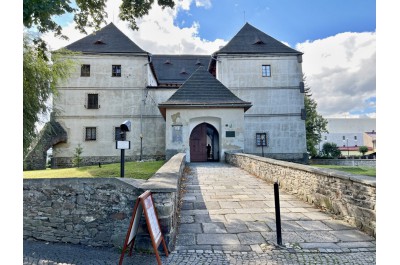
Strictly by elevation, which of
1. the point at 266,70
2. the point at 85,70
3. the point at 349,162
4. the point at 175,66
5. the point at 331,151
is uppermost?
the point at 175,66

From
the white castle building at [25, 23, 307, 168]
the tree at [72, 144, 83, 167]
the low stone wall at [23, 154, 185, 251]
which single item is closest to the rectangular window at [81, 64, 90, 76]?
the white castle building at [25, 23, 307, 168]

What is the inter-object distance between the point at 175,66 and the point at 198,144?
17.0 m

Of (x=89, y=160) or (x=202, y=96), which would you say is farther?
(x=89, y=160)

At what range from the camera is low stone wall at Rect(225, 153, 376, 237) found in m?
4.11

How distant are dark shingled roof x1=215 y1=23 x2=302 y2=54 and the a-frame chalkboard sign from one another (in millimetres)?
21678

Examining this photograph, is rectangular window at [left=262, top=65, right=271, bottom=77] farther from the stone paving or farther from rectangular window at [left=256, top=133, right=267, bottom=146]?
the stone paving

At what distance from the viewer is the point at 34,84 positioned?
882 centimetres

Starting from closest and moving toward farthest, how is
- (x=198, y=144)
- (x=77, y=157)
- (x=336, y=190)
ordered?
(x=336, y=190)
(x=198, y=144)
(x=77, y=157)

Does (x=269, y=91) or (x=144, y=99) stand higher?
(x=269, y=91)

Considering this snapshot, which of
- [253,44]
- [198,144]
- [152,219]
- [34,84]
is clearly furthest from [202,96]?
[152,219]

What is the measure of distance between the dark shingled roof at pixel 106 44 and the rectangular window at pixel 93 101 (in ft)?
13.8

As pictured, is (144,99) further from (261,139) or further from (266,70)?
(266,70)

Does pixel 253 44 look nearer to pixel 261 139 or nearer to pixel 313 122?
pixel 261 139

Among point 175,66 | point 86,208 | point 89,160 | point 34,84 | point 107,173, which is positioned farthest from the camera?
point 175,66
